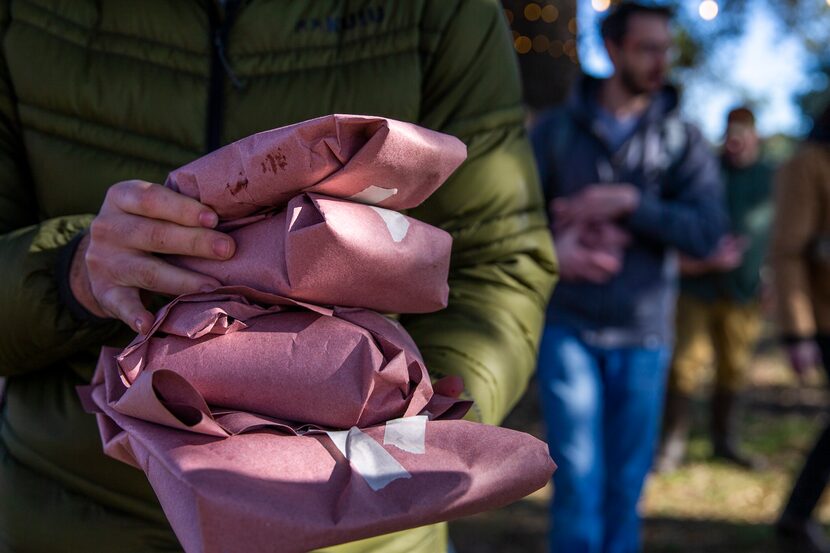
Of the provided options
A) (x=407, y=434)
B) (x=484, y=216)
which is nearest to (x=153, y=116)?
(x=484, y=216)

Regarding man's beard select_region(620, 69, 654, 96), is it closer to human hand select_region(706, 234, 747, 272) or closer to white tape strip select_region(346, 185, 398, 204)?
human hand select_region(706, 234, 747, 272)

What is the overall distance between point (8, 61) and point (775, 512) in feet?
17.2

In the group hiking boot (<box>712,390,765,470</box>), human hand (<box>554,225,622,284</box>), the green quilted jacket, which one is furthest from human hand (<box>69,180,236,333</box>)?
hiking boot (<box>712,390,765,470</box>)

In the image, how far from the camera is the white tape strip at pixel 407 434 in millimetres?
1111

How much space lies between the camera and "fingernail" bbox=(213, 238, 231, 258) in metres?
1.17

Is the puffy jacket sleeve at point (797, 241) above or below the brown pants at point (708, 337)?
above

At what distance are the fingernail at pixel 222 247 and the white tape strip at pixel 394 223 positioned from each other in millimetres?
198

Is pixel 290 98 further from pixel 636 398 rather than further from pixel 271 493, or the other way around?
pixel 636 398

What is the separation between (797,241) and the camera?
175 inches

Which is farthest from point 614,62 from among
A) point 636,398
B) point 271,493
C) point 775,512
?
point 271,493

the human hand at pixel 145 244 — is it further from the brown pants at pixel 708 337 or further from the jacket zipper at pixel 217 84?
the brown pants at pixel 708 337

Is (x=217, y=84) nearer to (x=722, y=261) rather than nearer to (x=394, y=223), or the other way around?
(x=394, y=223)

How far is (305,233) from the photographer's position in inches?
44.0

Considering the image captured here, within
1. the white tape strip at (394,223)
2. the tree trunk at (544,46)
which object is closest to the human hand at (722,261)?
the tree trunk at (544,46)
